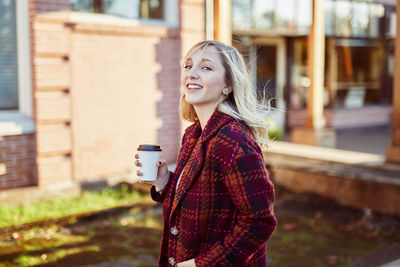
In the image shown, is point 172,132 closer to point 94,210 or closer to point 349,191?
point 94,210

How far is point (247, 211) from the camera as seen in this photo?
2016 millimetres

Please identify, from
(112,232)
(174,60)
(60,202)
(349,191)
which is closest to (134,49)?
(174,60)

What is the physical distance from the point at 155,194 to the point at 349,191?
16.6ft

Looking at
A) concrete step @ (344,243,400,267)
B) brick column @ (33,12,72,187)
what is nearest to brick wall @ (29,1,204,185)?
brick column @ (33,12,72,187)

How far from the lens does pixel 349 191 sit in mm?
7023

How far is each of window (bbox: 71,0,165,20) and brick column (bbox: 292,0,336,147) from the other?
4.29m

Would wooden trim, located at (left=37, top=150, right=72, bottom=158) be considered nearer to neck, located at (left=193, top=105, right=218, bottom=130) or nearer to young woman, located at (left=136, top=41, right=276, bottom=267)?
young woman, located at (left=136, top=41, right=276, bottom=267)

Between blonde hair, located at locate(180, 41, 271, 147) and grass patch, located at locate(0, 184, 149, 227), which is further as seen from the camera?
grass patch, located at locate(0, 184, 149, 227)

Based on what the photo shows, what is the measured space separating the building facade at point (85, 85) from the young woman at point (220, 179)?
4.80 meters

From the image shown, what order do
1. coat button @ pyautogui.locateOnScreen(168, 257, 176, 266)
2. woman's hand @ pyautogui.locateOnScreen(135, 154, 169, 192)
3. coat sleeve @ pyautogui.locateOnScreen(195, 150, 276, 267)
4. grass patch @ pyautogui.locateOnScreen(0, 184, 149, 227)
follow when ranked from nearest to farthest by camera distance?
coat sleeve @ pyautogui.locateOnScreen(195, 150, 276, 267), coat button @ pyautogui.locateOnScreen(168, 257, 176, 266), woman's hand @ pyautogui.locateOnScreen(135, 154, 169, 192), grass patch @ pyautogui.locateOnScreen(0, 184, 149, 227)

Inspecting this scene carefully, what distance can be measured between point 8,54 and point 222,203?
5.61 meters

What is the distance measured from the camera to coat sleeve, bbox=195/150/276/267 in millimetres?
2010

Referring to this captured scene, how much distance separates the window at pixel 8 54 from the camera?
6.79 metres

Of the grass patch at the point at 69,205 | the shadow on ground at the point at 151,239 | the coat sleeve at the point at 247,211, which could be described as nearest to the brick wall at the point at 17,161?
the grass patch at the point at 69,205
